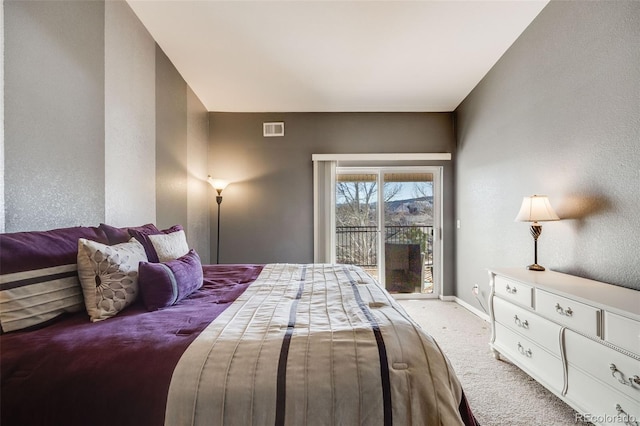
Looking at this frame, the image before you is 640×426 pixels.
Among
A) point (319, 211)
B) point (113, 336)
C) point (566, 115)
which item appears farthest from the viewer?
point (319, 211)

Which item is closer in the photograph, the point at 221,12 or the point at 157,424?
the point at 157,424

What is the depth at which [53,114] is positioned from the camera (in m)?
1.43

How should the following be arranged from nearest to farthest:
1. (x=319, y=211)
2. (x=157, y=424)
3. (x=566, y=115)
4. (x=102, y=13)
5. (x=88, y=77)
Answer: (x=157, y=424)
(x=88, y=77)
(x=102, y=13)
(x=566, y=115)
(x=319, y=211)

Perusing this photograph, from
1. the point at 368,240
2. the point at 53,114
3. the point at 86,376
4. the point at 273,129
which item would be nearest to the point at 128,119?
the point at 53,114

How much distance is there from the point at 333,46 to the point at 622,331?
2756mm

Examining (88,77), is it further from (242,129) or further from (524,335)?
(524,335)

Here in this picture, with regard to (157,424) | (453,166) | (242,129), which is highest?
(242,129)

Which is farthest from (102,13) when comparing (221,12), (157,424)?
(157,424)

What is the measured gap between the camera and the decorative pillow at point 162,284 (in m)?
1.30

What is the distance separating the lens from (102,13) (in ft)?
5.84

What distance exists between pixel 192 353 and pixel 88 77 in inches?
70.1

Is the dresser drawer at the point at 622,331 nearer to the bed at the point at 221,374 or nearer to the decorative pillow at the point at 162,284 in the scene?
the bed at the point at 221,374

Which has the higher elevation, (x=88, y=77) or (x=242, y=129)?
(x=242, y=129)

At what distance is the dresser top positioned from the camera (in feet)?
4.26
